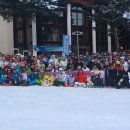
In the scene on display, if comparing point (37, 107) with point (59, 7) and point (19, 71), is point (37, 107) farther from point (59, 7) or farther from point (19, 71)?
point (59, 7)

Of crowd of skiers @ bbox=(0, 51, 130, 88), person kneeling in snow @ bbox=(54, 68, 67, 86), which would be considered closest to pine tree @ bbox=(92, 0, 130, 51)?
crowd of skiers @ bbox=(0, 51, 130, 88)

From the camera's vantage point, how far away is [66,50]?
80.6ft

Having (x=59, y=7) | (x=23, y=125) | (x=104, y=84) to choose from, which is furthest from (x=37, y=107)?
(x=59, y=7)

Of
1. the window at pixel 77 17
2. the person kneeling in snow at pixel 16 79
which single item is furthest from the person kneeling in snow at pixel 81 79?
the window at pixel 77 17

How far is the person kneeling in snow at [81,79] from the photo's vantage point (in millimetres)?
17406

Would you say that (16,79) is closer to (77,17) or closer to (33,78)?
(33,78)

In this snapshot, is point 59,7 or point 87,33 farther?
point 87,33

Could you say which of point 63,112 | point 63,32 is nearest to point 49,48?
point 63,32

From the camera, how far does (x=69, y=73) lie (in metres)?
17.9

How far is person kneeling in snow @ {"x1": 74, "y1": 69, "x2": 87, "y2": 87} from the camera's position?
57.1ft

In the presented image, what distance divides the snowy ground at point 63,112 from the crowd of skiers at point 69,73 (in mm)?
4149

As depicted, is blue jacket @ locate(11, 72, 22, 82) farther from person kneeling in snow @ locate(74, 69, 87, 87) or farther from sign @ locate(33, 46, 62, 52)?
sign @ locate(33, 46, 62, 52)

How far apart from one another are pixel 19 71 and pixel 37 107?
8031 mm

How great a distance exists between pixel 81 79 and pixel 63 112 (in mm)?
8032
